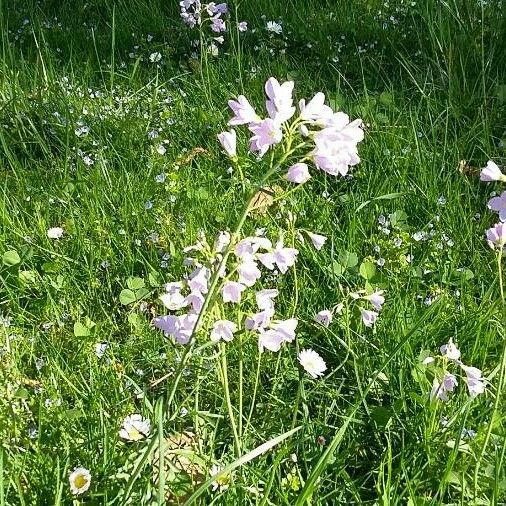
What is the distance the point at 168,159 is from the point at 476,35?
1.36 metres

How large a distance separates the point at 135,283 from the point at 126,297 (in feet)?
0.17

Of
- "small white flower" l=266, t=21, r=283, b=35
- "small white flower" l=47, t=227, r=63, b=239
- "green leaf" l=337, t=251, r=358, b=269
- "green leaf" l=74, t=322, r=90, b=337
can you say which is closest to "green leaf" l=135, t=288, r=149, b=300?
"green leaf" l=74, t=322, r=90, b=337

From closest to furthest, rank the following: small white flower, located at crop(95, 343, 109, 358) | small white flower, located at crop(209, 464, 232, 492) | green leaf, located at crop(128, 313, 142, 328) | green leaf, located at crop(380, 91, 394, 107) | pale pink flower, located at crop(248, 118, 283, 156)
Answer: pale pink flower, located at crop(248, 118, 283, 156) → small white flower, located at crop(209, 464, 232, 492) → small white flower, located at crop(95, 343, 109, 358) → green leaf, located at crop(128, 313, 142, 328) → green leaf, located at crop(380, 91, 394, 107)

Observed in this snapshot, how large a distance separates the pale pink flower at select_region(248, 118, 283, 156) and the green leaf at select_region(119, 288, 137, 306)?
3.22ft

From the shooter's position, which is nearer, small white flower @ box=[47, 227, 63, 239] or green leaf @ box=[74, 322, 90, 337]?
green leaf @ box=[74, 322, 90, 337]

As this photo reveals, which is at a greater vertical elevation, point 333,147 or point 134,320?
point 333,147

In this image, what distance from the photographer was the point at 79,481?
134cm

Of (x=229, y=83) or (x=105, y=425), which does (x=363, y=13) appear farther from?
(x=105, y=425)

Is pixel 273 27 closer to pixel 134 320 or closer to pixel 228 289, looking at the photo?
pixel 134 320

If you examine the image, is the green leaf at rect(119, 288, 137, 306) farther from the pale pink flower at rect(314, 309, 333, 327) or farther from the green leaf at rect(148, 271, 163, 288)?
the pale pink flower at rect(314, 309, 333, 327)

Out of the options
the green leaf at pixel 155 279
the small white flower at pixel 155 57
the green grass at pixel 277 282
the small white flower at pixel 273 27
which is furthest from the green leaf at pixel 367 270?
the small white flower at pixel 273 27

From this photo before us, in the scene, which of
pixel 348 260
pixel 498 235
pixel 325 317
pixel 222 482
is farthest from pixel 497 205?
pixel 348 260

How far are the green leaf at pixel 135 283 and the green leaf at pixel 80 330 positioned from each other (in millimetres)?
198

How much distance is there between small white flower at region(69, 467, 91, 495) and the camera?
1.32 meters
